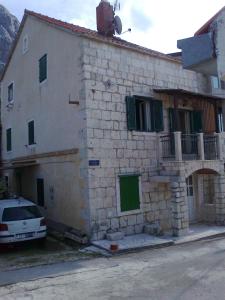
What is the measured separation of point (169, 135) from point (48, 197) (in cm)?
590

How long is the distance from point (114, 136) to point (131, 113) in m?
1.21

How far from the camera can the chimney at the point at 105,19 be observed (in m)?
15.4

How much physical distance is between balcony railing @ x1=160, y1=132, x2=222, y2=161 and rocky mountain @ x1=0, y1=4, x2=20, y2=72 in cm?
3354

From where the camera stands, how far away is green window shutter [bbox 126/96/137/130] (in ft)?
43.3

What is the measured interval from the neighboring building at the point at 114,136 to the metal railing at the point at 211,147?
43 millimetres

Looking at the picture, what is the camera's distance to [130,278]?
7.86 m

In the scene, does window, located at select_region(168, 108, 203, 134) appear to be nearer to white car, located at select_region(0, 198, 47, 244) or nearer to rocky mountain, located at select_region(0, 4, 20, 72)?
white car, located at select_region(0, 198, 47, 244)

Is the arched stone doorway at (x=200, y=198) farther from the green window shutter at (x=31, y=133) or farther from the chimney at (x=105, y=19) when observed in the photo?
the green window shutter at (x=31, y=133)

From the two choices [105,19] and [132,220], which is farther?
[105,19]

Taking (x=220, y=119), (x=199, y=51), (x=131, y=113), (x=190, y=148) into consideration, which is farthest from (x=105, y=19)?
(x=199, y=51)

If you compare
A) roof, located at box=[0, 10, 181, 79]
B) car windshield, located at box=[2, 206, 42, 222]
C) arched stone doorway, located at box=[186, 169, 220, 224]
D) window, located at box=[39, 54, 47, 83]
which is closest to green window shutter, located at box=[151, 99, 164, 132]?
roof, located at box=[0, 10, 181, 79]

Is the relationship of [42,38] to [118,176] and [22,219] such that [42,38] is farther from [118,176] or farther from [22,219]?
Result: [22,219]

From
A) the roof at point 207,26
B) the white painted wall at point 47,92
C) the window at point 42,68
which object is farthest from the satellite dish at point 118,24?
the roof at point 207,26

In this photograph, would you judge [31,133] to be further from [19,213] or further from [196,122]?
[196,122]
